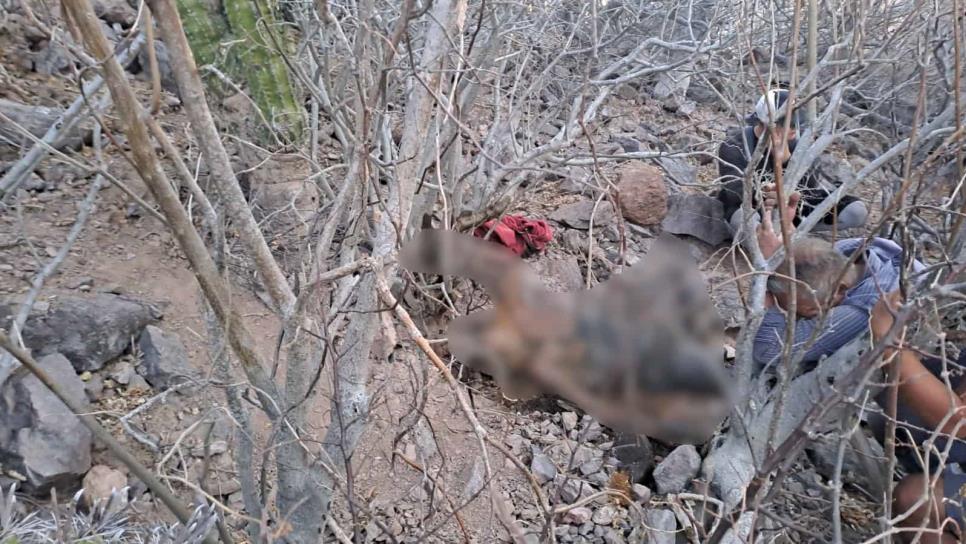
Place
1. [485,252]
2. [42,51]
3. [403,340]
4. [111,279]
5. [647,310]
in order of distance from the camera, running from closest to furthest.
Answer: [647,310]
[485,252]
[111,279]
[403,340]
[42,51]

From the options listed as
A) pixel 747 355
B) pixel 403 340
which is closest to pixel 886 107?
pixel 747 355

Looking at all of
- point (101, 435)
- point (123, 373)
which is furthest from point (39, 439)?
point (101, 435)

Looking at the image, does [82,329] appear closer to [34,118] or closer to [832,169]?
[34,118]

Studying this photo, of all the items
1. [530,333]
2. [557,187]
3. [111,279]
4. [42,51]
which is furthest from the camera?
[557,187]

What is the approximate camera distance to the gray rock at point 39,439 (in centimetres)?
204

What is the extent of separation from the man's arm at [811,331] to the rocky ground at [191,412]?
241 millimetres

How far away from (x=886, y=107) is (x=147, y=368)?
5011 mm

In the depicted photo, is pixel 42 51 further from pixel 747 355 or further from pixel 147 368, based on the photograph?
pixel 747 355

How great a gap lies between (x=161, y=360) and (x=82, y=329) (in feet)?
0.95

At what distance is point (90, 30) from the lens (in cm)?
112

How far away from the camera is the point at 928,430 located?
56.9 inches

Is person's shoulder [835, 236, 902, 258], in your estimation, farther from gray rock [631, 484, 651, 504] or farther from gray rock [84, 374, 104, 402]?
gray rock [84, 374, 104, 402]

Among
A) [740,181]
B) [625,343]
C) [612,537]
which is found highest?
[625,343]

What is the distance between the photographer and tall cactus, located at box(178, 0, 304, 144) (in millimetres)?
3287
